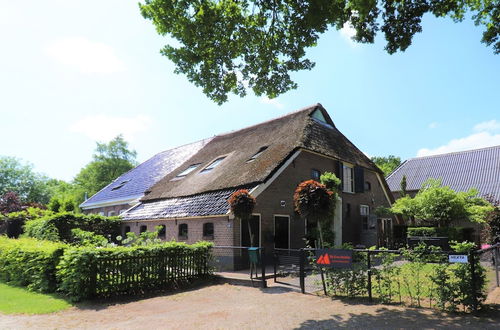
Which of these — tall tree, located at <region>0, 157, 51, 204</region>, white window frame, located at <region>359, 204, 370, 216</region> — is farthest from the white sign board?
tall tree, located at <region>0, 157, 51, 204</region>

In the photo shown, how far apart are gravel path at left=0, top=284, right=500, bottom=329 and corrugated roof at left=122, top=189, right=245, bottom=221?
17.3 ft

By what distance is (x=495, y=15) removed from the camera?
8984mm

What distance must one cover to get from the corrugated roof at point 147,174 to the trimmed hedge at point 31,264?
11.1 metres

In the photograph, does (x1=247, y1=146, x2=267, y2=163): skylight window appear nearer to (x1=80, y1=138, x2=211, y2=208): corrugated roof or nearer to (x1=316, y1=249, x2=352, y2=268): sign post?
(x1=316, y1=249, x2=352, y2=268): sign post

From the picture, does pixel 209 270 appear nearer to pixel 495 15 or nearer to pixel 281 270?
pixel 281 270

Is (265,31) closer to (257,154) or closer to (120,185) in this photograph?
(257,154)

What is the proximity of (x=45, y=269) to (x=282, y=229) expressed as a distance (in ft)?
29.6

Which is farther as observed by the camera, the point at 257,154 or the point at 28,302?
the point at 257,154

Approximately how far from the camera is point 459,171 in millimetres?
28656

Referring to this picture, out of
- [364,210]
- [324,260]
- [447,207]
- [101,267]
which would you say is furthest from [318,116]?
[101,267]

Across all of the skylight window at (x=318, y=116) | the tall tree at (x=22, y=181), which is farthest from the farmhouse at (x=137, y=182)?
the tall tree at (x=22, y=181)

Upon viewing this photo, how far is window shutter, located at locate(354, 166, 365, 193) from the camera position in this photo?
19259 mm

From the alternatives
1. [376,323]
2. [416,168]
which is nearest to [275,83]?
[376,323]

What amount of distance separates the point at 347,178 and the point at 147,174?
14982 millimetres
